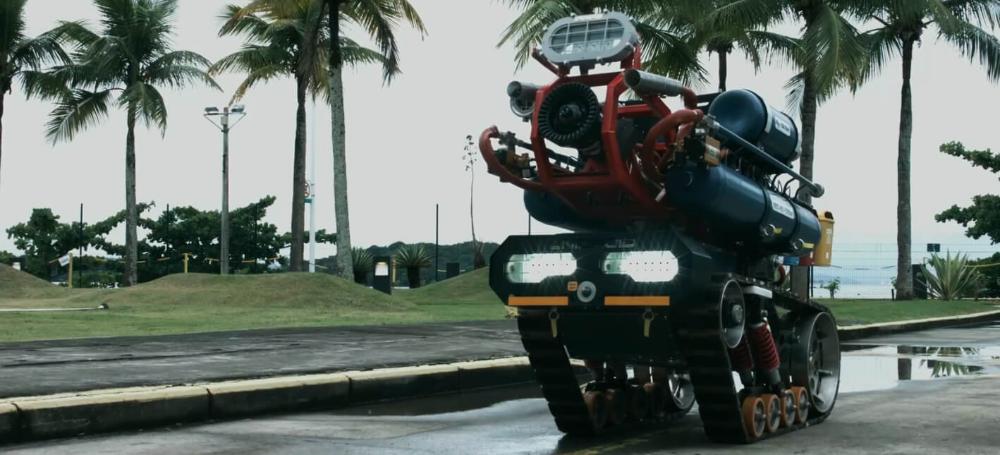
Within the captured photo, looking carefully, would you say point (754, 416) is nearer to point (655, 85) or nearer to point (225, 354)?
point (655, 85)

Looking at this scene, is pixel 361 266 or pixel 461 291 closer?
pixel 461 291

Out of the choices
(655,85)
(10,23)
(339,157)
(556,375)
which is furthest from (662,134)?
(10,23)

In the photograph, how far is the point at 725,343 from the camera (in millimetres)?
7559

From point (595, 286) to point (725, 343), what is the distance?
2.96 feet

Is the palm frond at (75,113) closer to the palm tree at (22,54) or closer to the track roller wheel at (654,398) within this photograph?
the palm tree at (22,54)

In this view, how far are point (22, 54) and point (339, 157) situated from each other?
45.5 ft

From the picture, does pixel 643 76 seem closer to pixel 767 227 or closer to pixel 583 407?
pixel 767 227

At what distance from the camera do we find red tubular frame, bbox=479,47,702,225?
752 centimetres

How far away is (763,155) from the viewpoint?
27.6 ft

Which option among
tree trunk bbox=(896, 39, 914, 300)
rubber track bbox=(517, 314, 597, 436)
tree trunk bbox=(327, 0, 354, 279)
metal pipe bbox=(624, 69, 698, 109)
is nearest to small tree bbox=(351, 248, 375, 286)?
tree trunk bbox=(327, 0, 354, 279)

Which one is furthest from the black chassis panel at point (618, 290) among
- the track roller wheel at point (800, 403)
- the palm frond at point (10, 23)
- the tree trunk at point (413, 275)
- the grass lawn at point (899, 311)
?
the tree trunk at point (413, 275)

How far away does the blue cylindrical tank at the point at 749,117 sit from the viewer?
338 inches

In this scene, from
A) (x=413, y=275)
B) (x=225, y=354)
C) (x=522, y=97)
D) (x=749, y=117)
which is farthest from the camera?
(x=413, y=275)

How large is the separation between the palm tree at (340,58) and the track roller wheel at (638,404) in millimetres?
22072
